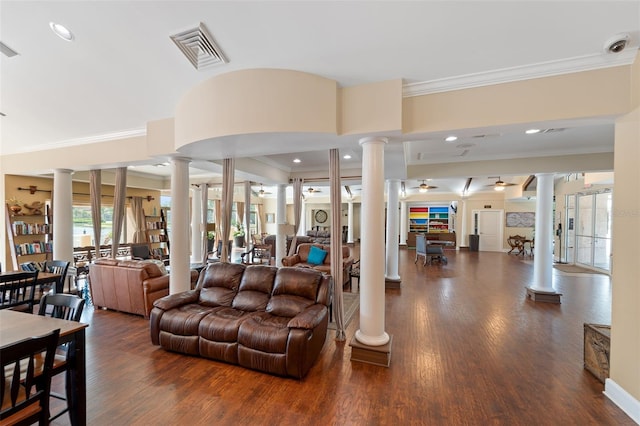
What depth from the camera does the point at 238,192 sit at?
12.6m

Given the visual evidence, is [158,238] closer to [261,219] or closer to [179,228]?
[179,228]

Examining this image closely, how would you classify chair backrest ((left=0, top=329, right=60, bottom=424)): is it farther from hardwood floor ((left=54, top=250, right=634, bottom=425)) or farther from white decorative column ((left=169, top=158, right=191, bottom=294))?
white decorative column ((left=169, top=158, right=191, bottom=294))

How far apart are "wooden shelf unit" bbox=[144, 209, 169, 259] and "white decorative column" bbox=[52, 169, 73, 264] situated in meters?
3.32

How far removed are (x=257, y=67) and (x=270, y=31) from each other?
0.45 metres

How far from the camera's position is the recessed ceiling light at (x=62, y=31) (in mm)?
2508

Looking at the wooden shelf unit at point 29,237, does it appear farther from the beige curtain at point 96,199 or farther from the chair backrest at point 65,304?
the chair backrest at point 65,304

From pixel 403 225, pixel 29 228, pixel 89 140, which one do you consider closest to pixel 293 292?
pixel 89 140

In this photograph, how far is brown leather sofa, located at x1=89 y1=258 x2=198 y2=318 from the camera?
13.4 ft

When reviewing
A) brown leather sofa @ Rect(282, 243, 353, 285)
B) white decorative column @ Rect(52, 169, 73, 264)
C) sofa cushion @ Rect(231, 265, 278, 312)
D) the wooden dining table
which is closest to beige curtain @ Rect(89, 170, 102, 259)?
white decorative column @ Rect(52, 169, 73, 264)

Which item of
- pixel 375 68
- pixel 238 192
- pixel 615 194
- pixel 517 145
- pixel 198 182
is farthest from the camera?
pixel 238 192

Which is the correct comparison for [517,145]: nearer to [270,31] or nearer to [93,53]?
[270,31]

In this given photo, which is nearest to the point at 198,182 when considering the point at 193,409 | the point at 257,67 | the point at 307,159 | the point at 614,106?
the point at 307,159

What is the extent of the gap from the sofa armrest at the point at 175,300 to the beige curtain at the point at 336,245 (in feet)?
6.52

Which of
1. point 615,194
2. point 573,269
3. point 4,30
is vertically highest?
point 4,30
